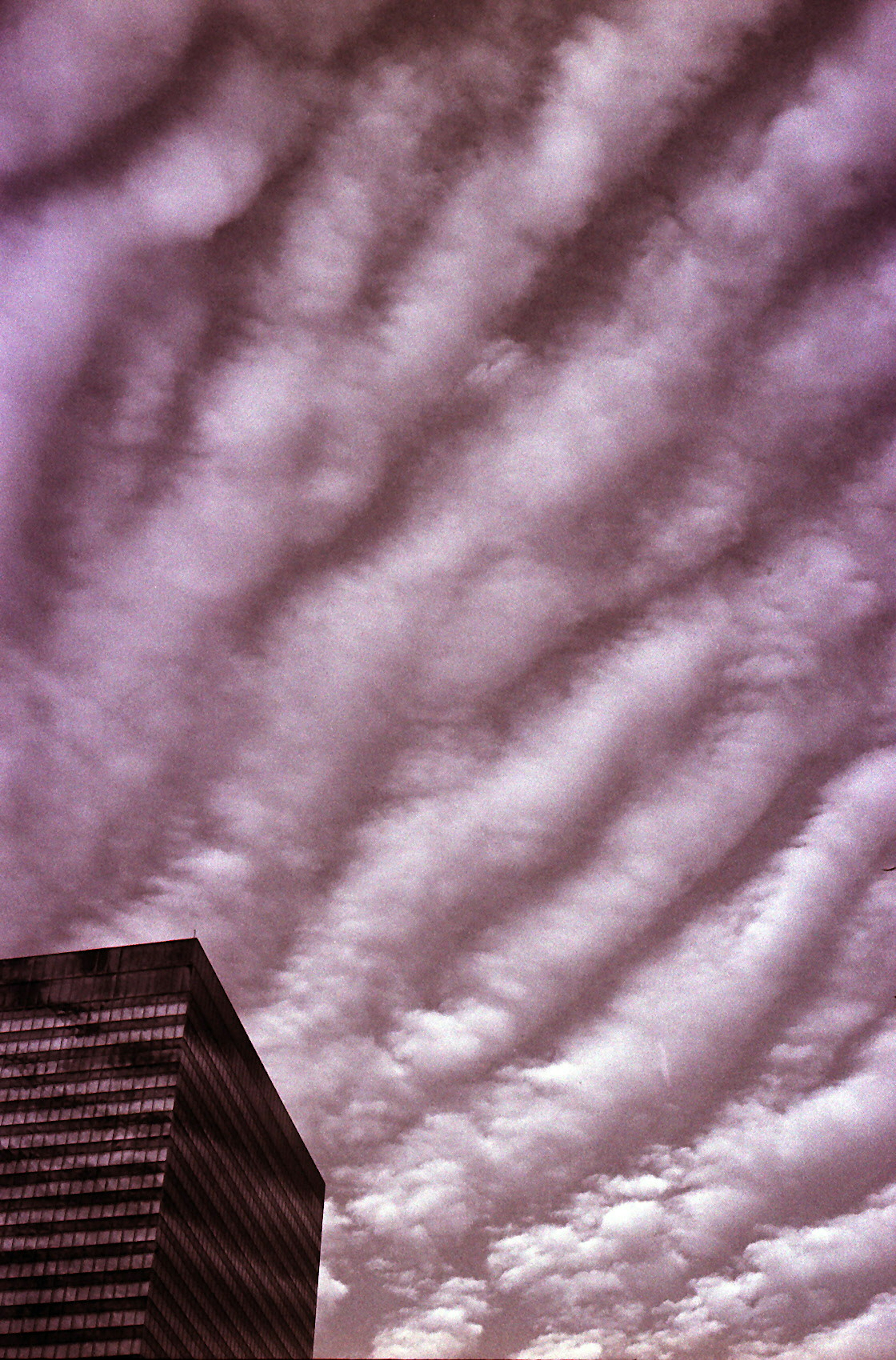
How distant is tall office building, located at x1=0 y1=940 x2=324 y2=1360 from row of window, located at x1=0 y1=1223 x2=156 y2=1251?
180 millimetres

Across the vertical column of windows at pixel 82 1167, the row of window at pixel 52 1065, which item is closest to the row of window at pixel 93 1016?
the vertical column of windows at pixel 82 1167

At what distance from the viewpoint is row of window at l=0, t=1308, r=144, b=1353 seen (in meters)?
157

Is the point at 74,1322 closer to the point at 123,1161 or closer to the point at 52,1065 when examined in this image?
the point at 123,1161

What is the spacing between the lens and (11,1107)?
17762 cm

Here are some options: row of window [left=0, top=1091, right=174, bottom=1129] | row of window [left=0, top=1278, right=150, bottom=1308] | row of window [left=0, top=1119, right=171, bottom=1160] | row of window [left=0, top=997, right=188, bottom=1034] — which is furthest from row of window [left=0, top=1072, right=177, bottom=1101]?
row of window [left=0, top=1278, right=150, bottom=1308]

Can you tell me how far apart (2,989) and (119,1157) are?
31.3 m

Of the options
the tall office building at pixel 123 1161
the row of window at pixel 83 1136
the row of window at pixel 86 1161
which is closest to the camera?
the tall office building at pixel 123 1161

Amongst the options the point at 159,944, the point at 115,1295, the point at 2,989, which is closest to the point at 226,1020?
the point at 159,944

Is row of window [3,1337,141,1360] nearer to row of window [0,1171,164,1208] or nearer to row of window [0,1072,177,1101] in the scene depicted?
row of window [0,1171,164,1208]

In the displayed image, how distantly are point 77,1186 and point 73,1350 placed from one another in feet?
58.1

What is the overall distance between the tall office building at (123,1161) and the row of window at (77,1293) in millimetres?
182

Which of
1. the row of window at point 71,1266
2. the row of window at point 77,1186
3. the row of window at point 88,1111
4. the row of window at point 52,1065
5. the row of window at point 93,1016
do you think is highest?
the row of window at point 93,1016

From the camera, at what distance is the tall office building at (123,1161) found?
161125 mm

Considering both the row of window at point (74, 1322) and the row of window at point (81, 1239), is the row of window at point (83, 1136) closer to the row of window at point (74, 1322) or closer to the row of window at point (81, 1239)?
the row of window at point (81, 1239)
